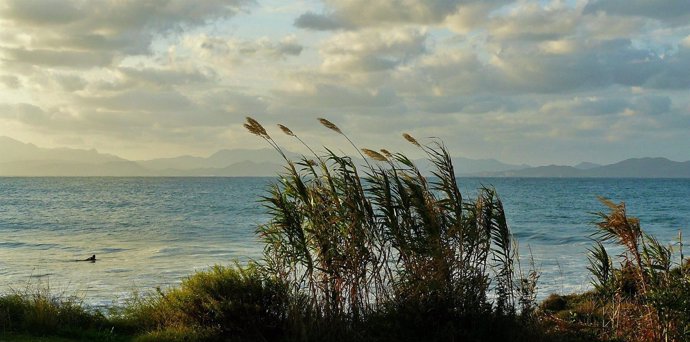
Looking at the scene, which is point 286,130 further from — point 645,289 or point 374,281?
point 645,289

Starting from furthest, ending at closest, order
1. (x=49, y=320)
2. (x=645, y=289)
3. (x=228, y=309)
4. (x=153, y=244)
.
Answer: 1. (x=153, y=244)
2. (x=49, y=320)
3. (x=645, y=289)
4. (x=228, y=309)

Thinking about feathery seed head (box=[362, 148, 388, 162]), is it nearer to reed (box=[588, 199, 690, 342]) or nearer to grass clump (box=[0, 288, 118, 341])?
reed (box=[588, 199, 690, 342])

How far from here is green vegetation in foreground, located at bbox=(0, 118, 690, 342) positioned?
10.5 meters

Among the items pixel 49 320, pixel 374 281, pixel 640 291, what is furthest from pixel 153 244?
pixel 640 291

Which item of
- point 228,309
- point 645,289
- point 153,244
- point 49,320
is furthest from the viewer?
point 153,244

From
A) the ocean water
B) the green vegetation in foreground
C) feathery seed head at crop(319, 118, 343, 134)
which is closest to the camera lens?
the green vegetation in foreground

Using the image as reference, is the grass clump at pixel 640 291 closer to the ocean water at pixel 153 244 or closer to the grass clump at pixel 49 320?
the ocean water at pixel 153 244

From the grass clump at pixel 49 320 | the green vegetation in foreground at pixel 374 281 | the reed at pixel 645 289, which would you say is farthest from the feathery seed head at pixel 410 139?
the grass clump at pixel 49 320

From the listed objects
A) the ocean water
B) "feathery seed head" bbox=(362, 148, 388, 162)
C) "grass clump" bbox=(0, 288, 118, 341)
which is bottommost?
the ocean water

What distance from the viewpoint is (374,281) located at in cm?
1100

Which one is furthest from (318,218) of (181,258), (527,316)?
(181,258)

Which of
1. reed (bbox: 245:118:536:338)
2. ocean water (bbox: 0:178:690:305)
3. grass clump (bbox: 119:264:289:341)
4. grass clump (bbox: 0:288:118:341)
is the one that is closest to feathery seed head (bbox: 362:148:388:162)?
reed (bbox: 245:118:536:338)

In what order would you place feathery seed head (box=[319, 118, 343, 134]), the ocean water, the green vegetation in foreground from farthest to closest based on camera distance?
the ocean water, feathery seed head (box=[319, 118, 343, 134]), the green vegetation in foreground

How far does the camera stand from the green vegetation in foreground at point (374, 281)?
1052 cm
